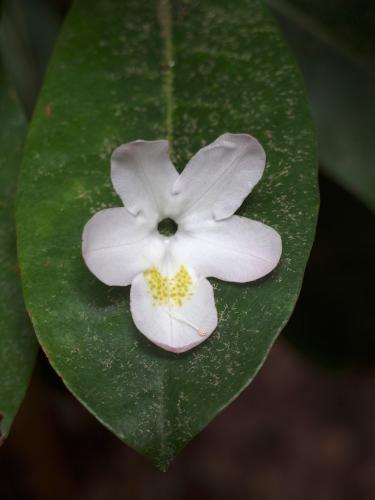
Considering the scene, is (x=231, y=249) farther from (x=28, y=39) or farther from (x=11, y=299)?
(x=28, y=39)

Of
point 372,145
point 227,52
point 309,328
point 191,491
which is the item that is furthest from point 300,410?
point 227,52

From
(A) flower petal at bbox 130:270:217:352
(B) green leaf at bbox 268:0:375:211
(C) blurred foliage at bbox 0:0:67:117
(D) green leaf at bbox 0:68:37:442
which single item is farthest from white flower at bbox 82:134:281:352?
(C) blurred foliage at bbox 0:0:67:117

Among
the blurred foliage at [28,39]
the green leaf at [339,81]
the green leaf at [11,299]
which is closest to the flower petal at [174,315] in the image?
the green leaf at [11,299]

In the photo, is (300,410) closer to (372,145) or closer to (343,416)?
(343,416)

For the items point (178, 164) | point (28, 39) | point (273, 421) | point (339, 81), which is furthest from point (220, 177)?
point (273, 421)

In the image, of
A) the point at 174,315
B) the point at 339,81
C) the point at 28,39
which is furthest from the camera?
the point at 28,39

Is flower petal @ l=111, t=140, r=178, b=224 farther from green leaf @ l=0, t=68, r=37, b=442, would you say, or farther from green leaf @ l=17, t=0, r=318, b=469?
green leaf @ l=0, t=68, r=37, b=442

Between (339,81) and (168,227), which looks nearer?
(168,227)
